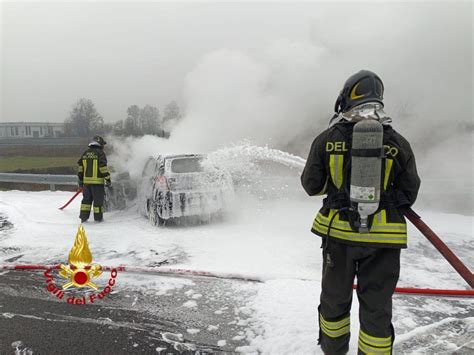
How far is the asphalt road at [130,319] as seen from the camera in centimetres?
286

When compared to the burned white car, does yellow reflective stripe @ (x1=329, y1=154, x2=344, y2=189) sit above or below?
above

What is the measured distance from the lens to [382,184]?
231 cm

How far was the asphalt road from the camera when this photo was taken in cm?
286

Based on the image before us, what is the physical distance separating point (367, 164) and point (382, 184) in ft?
0.82

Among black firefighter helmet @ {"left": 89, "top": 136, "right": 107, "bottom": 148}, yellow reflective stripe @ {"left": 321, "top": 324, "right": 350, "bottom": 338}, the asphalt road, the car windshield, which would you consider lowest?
the asphalt road

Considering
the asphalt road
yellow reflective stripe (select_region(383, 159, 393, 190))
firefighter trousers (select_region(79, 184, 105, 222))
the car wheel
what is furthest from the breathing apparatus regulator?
firefighter trousers (select_region(79, 184, 105, 222))

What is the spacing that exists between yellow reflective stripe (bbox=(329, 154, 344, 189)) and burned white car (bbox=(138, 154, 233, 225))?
433 cm

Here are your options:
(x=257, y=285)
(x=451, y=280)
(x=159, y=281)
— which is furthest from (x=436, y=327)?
(x=159, y=281)

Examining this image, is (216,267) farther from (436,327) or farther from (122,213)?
(122,213)

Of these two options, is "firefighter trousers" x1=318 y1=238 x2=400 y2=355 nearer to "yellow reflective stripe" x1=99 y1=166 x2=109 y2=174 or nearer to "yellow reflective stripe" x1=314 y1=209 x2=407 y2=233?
"yellow reflective stripe" x1=314 y1=209 x2=407 y2=233

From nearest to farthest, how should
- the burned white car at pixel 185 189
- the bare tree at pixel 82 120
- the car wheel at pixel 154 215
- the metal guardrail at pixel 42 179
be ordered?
the burned white car at pixel 185 189 < the car wheel at pixel 154 215 < the metal guardrail at pixel 42 179 < the bare tree at pixel 82 120

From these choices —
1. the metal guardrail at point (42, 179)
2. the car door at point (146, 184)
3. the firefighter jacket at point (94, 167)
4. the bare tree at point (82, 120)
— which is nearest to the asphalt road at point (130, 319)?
the car door at point (146, 184)

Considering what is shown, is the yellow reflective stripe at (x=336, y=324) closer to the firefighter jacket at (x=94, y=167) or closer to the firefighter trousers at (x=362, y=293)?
the firefighter trousers at (x=362, y=293)

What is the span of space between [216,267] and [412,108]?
8855 millimetres
